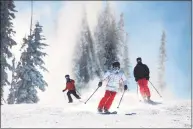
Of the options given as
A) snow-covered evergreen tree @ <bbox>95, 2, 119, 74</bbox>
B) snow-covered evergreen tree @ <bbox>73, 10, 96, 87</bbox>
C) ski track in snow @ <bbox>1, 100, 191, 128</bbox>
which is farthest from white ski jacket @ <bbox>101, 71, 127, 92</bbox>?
snow-covered evergreen tree @ <bbox>73, 10, 96, 87</bbox>

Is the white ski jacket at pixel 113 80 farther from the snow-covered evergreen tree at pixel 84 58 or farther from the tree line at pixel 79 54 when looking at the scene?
the snow-covered evergreen tree at pixel 84 58

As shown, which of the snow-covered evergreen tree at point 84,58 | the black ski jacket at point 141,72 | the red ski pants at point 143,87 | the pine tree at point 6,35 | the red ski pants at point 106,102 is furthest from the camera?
the snow-covered evergreen tree at point 84,58

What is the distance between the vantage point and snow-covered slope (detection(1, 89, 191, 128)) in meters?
12.5

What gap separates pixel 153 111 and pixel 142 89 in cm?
263

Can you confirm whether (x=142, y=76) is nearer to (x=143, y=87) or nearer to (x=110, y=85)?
(x=143, y=87)

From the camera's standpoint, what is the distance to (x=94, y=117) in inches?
547

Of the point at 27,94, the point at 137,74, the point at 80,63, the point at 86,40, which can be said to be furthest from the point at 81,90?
the point at 137,74

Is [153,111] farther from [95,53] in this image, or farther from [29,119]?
[95,53]

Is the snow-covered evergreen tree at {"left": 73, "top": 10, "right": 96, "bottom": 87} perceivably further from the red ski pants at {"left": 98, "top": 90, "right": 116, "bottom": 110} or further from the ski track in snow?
the red ski pants at {"left": 98, "top": 90, "right": 116, "bottom": 110}

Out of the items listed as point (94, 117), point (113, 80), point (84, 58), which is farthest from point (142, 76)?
point (84, 58)

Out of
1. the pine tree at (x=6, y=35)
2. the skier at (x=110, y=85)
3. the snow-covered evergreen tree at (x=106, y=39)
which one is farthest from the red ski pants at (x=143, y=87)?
the snow-covered evergreen tree at (x=106, y=39)

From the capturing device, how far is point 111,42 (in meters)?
54.4

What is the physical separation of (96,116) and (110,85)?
5.57ft

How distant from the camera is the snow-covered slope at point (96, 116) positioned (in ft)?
40.9
